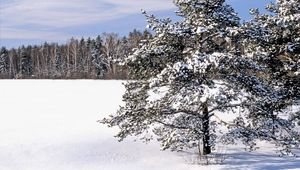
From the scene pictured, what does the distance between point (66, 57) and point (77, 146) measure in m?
95.2

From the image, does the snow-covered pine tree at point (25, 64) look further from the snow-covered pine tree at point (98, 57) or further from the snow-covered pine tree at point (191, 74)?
the snow-covered pine tree at point (191, 74)

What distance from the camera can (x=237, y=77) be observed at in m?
17.2

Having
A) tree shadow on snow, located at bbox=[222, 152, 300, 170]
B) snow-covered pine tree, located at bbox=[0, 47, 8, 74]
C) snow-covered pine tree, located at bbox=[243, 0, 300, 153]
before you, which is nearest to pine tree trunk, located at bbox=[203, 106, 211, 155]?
tree shadow on snow, located at bbox=[222, 152, 300, 170]

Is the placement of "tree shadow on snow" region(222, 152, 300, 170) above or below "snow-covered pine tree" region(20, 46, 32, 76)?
below

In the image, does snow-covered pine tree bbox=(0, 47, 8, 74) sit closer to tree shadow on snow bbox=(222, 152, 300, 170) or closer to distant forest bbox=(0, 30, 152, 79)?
distant forest bbox=(0, 30, 152, 79)

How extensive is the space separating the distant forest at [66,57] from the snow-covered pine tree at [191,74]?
70.3 meters

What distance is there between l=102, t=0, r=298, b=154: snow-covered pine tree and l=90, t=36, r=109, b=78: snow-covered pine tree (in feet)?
251

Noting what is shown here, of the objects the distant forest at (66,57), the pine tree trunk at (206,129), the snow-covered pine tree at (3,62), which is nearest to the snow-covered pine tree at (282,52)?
the pine tree trunk at (206,129)

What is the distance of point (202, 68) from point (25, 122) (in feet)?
48.8

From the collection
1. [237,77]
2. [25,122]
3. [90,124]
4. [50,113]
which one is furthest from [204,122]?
[50,113]

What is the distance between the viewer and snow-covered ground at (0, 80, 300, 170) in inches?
712

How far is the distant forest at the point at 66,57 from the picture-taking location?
97125 mm

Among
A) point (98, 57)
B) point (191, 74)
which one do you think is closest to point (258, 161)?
point (191, 74)

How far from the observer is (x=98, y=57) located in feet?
331
